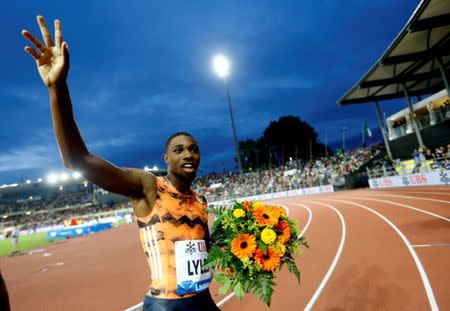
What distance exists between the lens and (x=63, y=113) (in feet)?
5.01

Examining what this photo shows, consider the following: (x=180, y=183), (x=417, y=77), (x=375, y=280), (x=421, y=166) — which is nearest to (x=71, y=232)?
(x=375, y=280)

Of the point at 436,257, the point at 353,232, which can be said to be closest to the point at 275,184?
the point at 353,232

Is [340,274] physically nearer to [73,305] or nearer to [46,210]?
[73,305]

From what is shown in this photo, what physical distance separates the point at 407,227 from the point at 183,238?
A: 403 inches

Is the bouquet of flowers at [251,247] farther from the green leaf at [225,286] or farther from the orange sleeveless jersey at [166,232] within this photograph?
the orange sleeveless jersey at [166,232]

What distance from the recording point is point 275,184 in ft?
142

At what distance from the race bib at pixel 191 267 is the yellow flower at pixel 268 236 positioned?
47cm

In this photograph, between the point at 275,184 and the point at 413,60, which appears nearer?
the point at 413,60

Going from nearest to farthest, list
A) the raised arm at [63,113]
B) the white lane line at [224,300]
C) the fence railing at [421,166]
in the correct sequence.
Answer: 1. the raised arm at [63,113]
2. the white lane line at [224,300]
3. the fence railing at [421,166]

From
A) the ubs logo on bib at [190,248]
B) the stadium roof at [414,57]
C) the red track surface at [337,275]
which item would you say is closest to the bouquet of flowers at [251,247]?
the ubs logo on bib at [190,248]

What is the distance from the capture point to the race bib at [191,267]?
1829 millimetres

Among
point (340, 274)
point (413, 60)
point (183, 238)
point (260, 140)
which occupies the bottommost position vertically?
point (340, 274)

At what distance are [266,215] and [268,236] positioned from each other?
22 centimetres

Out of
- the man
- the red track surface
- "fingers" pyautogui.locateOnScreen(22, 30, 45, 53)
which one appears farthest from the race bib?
the red track surface
